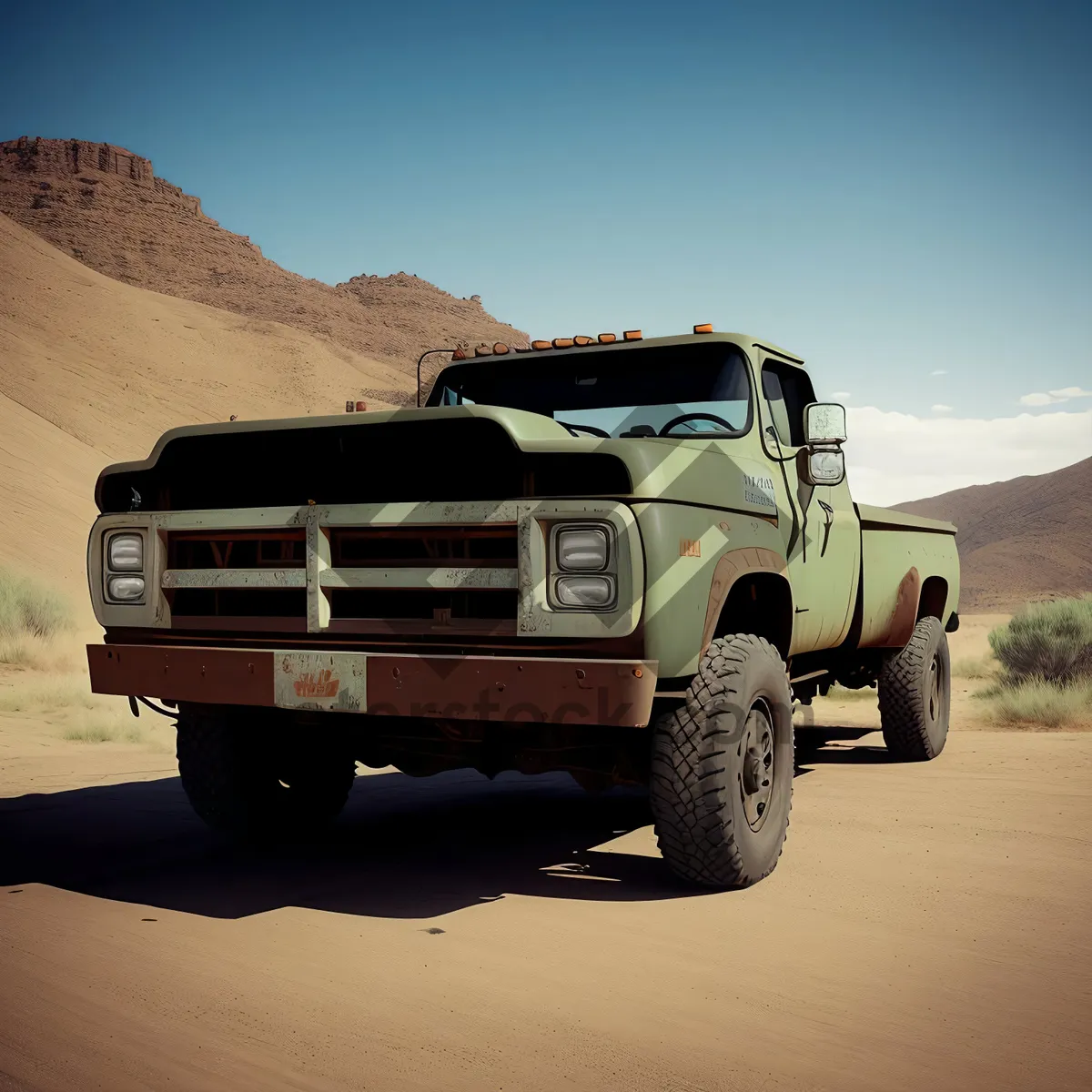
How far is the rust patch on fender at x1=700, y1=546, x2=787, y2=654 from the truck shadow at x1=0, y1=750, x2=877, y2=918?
3.80 feet

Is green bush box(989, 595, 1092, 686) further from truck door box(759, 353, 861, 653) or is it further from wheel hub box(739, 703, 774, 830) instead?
wheel hub box(739, 703, 774, 830)

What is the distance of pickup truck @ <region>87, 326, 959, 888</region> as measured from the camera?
447 centimetres

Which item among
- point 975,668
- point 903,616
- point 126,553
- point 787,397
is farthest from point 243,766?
point 975,668

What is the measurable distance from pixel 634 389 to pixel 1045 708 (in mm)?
7846

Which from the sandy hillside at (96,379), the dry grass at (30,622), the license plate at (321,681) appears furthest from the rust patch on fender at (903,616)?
the sandy hillside at (96,379)

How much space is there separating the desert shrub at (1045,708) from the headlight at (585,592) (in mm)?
9068

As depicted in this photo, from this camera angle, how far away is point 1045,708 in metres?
12.2

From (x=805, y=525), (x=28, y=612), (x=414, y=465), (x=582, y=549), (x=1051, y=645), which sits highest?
(x=414, y=465)

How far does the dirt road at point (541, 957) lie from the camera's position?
3.26 m

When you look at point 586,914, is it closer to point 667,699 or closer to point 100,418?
point 667,699

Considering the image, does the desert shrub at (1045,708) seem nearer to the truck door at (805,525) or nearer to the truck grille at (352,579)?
the truck door at (805,525)

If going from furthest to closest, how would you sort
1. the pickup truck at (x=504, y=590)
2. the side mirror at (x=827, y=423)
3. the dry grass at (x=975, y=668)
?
the dry grass at (x=975, y=668), the side mirror at (x=827, y=423), the pickup truck at (x=504, y=590)

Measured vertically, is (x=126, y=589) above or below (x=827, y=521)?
below

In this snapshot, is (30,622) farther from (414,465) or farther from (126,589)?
(414,465)
